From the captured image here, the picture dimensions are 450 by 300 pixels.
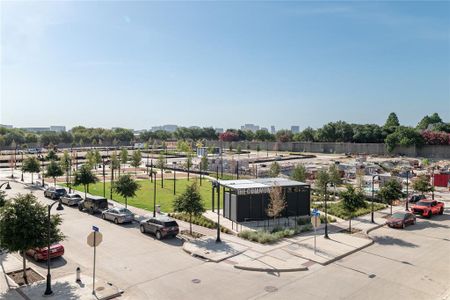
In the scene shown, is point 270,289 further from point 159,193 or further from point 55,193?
point 55,193

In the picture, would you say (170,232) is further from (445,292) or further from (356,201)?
(445,292)

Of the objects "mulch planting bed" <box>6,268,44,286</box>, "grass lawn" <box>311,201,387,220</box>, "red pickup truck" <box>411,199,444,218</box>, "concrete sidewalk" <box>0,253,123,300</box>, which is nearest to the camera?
"concrete sidewalk" <box>0,253,123,300</box>

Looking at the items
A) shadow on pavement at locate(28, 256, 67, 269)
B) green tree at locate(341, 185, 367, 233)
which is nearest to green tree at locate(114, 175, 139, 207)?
shadow on pavement at locate(28, 256, 67, 269)

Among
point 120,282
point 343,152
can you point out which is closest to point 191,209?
point 120,282

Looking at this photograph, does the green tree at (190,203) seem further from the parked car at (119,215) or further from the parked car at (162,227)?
the parked car at (119,215)

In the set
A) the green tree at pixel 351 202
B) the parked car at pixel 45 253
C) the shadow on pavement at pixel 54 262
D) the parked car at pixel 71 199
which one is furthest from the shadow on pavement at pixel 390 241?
the parked car at pixel 71 199

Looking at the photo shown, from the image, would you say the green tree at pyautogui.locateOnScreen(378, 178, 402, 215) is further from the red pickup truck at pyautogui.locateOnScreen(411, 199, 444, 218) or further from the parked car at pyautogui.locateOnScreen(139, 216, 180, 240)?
the parked car at pyautogui.locateOnScreen(139, 216, 180, 240)
